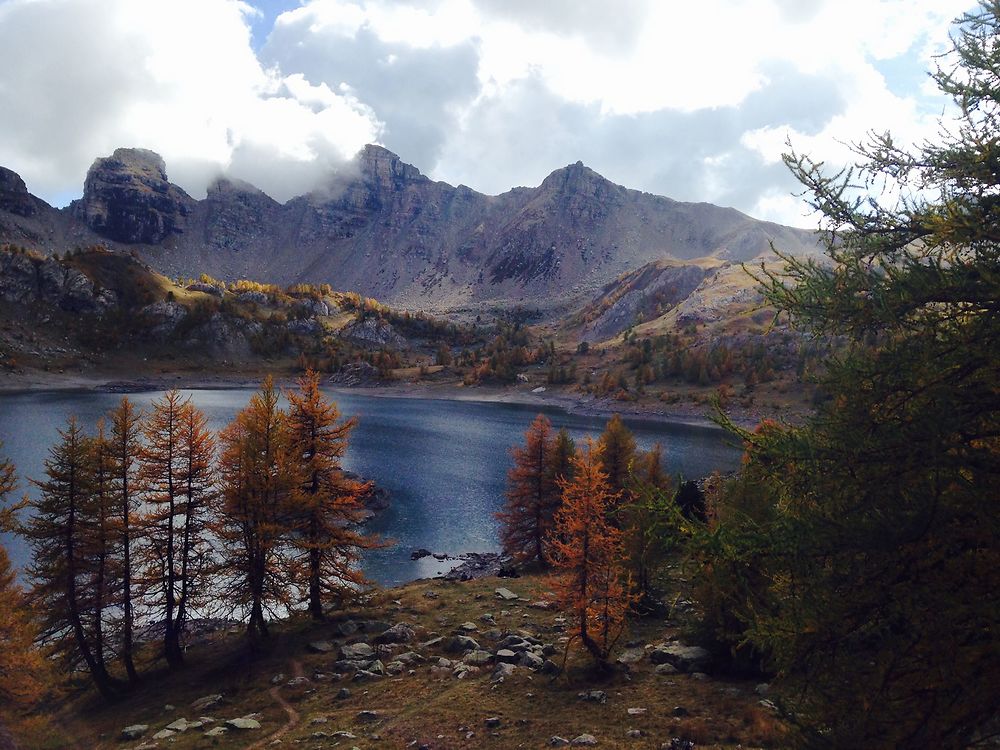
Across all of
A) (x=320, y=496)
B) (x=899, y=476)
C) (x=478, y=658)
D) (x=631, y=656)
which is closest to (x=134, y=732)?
(x=320, y=496)

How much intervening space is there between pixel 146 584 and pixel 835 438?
31.6 m

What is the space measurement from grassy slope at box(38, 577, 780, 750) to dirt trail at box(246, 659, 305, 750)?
10cm

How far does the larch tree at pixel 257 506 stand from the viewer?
29594 mm

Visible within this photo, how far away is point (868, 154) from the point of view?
888cm

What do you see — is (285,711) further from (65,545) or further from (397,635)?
(65,545)

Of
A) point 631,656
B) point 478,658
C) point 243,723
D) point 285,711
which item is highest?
point 631,656

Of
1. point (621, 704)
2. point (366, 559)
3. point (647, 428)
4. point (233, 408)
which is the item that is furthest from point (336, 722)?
point (233, 408)

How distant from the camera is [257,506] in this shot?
29969 millimetres

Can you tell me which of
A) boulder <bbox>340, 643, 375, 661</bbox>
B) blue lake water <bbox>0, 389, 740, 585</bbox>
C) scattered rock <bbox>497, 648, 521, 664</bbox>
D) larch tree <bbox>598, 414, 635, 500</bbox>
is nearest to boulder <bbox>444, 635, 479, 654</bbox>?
scattered rock <bbox>497, 648, 521, 664</bbox>

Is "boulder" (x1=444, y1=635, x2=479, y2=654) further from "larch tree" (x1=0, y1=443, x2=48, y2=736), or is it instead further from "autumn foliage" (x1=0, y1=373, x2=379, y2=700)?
"larch tree" (x1=0, y1=443, x2=48, y2=736)

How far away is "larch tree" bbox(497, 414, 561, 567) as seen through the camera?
47.8 m

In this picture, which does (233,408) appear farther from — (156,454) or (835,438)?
(835,438)

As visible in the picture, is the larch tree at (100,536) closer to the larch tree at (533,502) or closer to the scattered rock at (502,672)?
the scattered rock at (502,672)

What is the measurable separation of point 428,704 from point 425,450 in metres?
75.1
